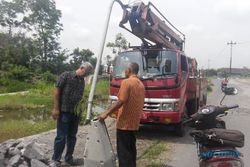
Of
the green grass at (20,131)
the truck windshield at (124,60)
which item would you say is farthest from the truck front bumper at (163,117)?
the green grass at (20,131)

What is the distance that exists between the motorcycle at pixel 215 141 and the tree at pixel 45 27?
1632 inches

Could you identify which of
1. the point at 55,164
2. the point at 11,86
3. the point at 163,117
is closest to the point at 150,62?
the point at 163,117

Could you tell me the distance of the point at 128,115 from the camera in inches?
259

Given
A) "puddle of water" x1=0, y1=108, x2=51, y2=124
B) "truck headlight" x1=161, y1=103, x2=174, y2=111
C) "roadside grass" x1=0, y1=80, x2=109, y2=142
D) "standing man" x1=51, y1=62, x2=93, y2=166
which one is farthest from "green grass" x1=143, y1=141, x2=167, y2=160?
"puddle of water" x1=0, y1=108, x2=51, y2=124

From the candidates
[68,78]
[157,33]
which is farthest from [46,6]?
[68,78]

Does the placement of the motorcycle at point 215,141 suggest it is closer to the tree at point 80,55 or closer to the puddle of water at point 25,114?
the puddle of water at point 25,114

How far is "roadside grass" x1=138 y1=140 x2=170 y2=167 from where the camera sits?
7.83m

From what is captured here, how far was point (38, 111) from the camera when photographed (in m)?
20.9

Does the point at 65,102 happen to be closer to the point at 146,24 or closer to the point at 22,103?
the point at 146,24

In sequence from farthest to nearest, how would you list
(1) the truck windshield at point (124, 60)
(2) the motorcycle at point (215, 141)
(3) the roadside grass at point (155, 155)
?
(1) the truck windshield at point (124, 60) < (3) the roadside grass at point (155, 155) < (2) the motorcycle at point (215, 141)

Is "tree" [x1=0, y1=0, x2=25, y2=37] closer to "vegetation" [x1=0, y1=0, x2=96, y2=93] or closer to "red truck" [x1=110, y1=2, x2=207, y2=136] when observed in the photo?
"vegetation" [x1=0, y1=0, x2=96, y2=93]

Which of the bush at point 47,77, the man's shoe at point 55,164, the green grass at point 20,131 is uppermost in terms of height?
the bush at point 47,77

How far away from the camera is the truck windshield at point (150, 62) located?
34.6 ft

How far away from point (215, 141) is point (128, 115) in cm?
195
